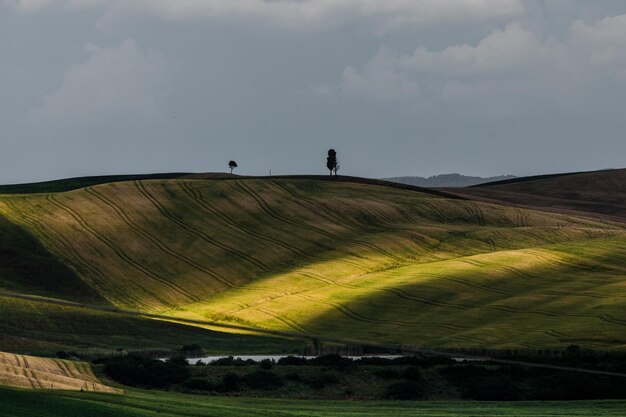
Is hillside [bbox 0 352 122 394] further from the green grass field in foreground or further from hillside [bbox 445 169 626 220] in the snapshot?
hillside [bbox 445 169 626 220]

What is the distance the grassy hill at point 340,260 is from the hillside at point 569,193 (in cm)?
1321

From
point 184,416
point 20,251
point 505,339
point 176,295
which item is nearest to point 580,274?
point 505,339

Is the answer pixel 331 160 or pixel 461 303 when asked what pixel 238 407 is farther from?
pixel 331 160

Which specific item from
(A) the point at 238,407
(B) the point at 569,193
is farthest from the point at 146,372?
(B) the point at 569,193

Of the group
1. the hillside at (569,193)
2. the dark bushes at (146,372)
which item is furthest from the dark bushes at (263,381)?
the hillside at (569,193)

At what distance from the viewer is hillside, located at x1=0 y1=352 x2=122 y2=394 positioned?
156ft

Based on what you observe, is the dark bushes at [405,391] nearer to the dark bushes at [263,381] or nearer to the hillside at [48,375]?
the dark bushes at [263,381]

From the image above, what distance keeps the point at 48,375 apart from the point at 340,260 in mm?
51790

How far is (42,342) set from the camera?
A: 72.6m

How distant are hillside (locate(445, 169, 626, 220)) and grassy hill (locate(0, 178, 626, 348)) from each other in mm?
13209

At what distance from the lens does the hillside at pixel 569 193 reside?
452 ft

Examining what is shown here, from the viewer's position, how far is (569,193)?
151 metres

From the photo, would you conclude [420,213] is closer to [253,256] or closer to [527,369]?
[253,256]

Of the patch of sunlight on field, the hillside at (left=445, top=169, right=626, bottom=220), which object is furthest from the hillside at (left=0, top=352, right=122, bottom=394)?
the hillside at (left=445, top=169, right=626, bottom=220)
